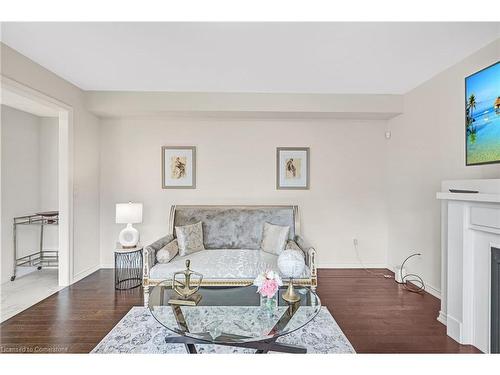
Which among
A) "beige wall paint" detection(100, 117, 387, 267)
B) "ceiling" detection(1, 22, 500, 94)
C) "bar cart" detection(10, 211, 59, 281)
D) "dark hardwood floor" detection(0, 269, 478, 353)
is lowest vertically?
"dark hardwood floor" detection(0, 269, 478, 353)

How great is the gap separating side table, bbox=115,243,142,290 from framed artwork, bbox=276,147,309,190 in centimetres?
231

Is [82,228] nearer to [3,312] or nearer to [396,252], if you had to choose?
[3,312]

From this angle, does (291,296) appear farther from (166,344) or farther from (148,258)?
(148,258)

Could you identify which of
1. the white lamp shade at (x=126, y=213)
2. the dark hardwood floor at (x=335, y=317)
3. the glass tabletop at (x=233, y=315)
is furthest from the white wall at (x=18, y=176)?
the glass tabletop at (x=233, y=315)

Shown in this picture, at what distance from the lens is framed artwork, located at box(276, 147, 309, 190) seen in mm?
4062

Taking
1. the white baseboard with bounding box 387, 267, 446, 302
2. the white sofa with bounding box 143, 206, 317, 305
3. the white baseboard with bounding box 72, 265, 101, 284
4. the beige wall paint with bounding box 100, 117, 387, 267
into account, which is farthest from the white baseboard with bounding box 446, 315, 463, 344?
the white baseboard with bounding box 72, 265, 101, 284

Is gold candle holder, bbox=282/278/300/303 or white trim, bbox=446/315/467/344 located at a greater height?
gold candle holder, bbox=282/278/300/303

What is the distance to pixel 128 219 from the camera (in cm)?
345

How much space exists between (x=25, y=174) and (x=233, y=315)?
3.92 m

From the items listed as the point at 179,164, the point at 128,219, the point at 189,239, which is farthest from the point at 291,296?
the point at 179,164

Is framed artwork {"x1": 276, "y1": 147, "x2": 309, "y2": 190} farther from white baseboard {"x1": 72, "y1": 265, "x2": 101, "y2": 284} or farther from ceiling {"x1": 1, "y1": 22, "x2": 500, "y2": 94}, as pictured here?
white baseboard {"x1": 72, "y1": 265, "x2": 101, "y2": 284}

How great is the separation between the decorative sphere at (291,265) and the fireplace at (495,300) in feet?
4.96
